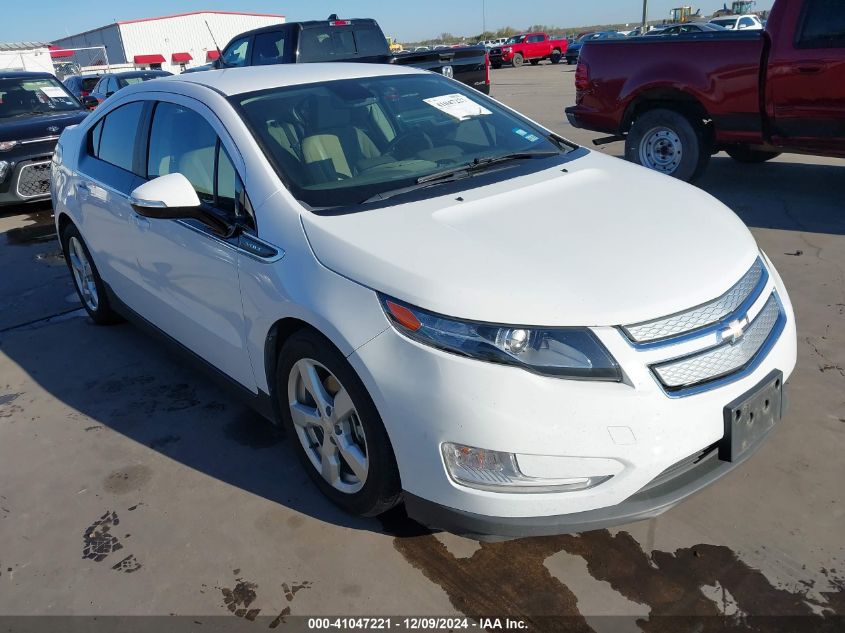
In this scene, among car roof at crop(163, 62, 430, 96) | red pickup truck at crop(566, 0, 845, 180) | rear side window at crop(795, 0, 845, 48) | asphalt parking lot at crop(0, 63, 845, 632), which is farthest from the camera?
red pickup truck at crop(566, 0, 845, 180)

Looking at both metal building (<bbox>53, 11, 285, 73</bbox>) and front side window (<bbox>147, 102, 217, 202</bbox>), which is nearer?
front side window (<bbox>147, 102, 217, 202</bbox>)

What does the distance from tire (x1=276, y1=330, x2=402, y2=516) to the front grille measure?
6805 millimetres

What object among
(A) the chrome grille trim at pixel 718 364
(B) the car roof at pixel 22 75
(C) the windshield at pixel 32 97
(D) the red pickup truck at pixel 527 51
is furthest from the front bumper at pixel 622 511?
(D) the red pickup truck at pixel 527 51

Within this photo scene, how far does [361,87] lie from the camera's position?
349cm

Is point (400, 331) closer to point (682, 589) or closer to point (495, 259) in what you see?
point (495, 259)

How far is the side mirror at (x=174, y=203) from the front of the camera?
2.81 metres

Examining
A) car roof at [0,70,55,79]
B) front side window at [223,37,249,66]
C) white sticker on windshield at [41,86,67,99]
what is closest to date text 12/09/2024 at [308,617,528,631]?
white sticker on windshield at [41,86,67,99]

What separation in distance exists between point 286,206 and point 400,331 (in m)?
0.79

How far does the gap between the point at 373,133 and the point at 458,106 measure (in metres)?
0.57

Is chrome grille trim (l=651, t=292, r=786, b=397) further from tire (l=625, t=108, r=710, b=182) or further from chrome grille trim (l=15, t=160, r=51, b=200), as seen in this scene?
chrome grille trim (l=15, t=160, r=51, b=200)

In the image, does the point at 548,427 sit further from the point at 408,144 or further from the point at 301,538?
the point at 408,144

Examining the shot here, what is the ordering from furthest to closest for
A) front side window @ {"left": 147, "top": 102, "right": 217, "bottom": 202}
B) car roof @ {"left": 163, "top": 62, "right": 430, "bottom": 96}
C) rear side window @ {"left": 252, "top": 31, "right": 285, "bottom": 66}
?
rear side window @ {"left": 252, "top": 31, "right": 285, "bottom": 66}
car roof @ {"left": 163, "top": 62, "right": 430, "bottom": 96}
front side window @ {"left": 147, "top": 102, "right": 217, "bottom": 202}

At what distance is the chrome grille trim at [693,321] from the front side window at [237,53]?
10.5 metres

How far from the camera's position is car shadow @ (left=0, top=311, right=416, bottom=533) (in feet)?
9.90
